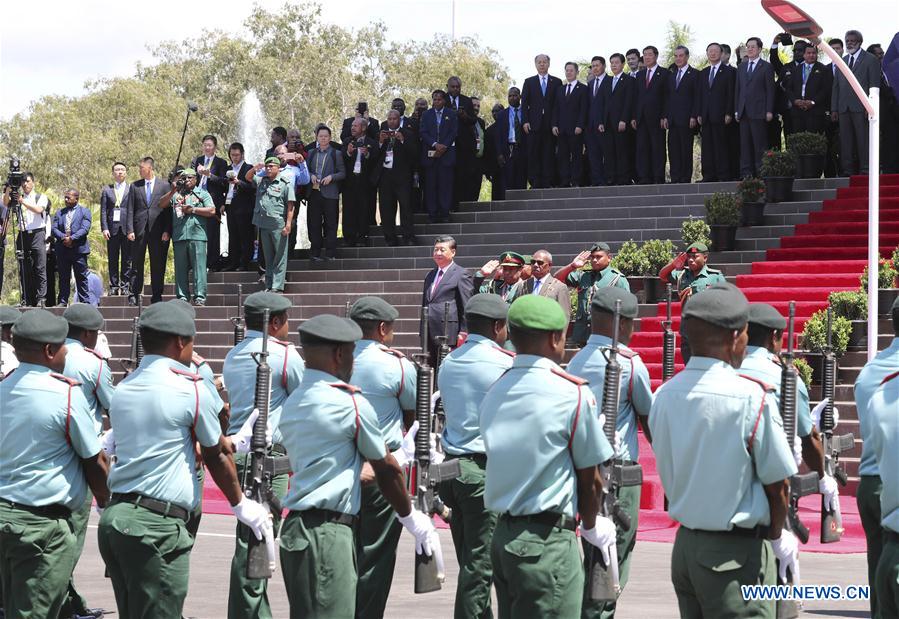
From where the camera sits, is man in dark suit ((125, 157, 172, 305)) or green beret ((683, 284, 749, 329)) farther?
man in dark suit ((125, 157, 172, 305))

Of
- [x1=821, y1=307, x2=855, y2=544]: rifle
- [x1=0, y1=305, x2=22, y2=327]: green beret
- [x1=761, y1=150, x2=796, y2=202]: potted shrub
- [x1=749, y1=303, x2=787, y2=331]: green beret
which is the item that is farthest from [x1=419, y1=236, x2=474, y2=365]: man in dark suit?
[x1=749, y1=303, x2=787, y2=331]: green beret

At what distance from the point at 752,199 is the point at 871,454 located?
14047 millimetres

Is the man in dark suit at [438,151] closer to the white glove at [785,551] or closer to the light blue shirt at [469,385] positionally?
the light blue shirt at [469,385]

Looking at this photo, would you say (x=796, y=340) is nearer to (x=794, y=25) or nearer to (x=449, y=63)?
(x=794, y=25)

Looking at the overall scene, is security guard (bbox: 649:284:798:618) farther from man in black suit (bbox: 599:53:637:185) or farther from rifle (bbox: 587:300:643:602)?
man in black suit (bbox: 599:53:637:185)

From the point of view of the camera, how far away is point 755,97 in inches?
886

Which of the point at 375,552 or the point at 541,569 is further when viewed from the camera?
the point at 375,552

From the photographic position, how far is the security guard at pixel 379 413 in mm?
8789

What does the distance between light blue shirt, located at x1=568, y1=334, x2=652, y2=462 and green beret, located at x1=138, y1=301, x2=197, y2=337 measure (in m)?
2.19

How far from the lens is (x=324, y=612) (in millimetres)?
7133

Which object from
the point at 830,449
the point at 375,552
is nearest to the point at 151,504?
the point at 375,552

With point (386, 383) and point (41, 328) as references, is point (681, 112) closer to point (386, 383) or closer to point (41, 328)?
point (386, 383)

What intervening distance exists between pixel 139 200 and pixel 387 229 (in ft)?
12.3

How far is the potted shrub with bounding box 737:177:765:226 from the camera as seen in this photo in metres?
21.7
